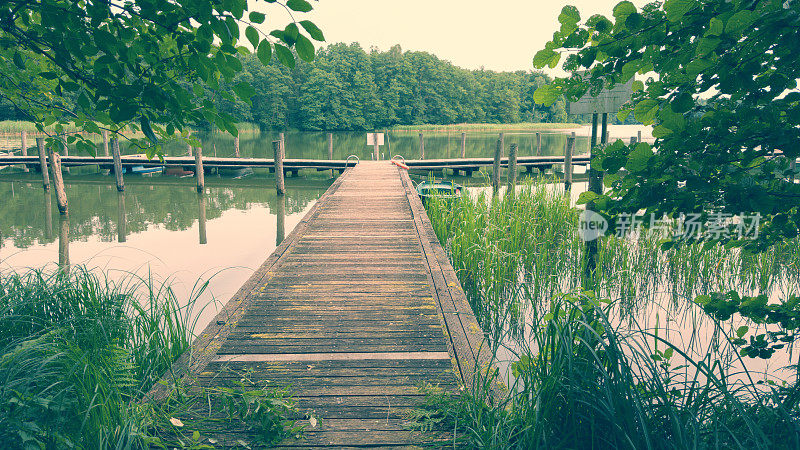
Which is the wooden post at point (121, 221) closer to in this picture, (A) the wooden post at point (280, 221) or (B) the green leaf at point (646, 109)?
(A) the wooden post at point (280, 221)

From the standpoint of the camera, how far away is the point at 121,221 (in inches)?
453

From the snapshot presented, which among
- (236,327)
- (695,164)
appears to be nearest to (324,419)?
(236,327)

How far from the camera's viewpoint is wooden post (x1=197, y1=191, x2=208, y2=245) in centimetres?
1019

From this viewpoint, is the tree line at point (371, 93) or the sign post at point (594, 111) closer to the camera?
the sign post at point (594, 111)

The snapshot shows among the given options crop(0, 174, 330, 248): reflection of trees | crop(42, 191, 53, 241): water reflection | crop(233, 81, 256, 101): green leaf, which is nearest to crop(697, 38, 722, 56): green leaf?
crop(233, 81, 256, 101): green leaf

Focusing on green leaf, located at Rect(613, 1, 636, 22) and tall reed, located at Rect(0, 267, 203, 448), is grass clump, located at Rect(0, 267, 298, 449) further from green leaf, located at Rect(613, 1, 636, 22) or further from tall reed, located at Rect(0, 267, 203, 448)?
green leaf, located at Rect(613, 1, 636, 22)

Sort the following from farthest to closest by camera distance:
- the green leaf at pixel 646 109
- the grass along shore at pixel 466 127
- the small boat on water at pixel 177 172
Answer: the grass along shore at pixel 466 127, the small boat on water at pixel 177 172, the green leaf at pixel 646 109

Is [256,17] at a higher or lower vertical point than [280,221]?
higher

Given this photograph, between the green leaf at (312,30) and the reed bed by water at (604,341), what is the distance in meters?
1.23

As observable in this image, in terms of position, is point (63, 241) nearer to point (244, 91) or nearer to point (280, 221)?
point (280, 221)

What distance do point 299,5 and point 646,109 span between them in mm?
1164

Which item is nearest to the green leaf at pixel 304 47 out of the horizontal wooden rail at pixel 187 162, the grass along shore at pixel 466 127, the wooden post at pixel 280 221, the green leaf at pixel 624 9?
the green leaf at pixel 624 9

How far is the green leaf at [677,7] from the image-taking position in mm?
1282

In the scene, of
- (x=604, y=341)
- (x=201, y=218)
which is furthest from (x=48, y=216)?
(x=604, y=341)
